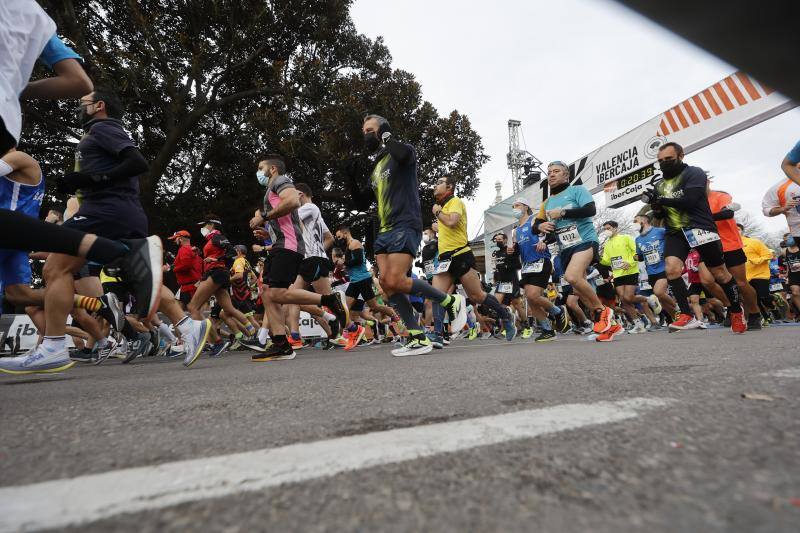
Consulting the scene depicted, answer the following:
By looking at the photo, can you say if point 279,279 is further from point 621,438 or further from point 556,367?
point 621,438

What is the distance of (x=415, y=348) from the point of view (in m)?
4.45

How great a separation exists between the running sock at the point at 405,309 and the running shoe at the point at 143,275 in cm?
230

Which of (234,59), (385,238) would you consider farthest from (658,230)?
(234,59)

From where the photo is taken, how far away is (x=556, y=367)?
94.8 inches

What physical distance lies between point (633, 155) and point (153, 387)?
1061cm

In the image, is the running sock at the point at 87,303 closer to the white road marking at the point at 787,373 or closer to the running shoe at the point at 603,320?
the running shoe at the point at 603,320

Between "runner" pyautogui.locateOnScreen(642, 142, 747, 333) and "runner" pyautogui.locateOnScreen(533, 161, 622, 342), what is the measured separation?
0.68 metres

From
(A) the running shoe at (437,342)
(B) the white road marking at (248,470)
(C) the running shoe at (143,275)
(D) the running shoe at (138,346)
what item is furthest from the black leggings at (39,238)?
(D) the running shoe at (138,346)

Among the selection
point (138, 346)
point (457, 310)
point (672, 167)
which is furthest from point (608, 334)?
point (138, 346)

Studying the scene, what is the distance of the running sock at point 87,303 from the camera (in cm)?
453

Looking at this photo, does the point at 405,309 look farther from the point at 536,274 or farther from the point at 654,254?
the point at 654,254

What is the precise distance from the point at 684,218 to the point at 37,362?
5829 mm

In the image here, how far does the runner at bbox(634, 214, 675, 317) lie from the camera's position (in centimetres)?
809

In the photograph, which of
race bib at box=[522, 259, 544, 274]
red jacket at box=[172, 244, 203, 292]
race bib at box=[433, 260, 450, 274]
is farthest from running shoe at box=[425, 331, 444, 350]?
red jacket at box=[172, 244, 203, 292]
